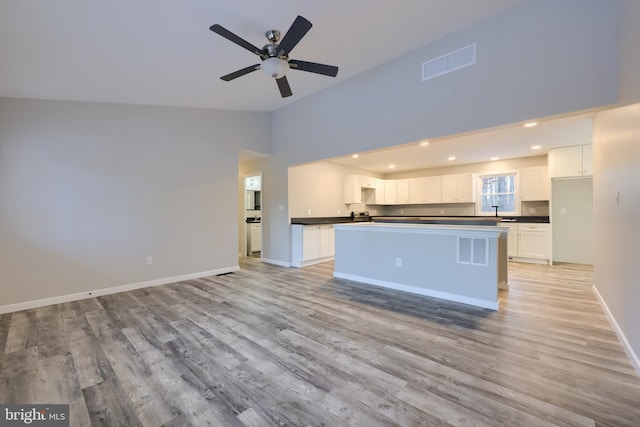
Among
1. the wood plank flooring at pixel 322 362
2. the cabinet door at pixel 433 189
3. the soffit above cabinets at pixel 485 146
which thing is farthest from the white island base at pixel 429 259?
the cabinet door at pixel 433 189

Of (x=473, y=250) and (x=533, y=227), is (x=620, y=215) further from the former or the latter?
(x=533, y=227)

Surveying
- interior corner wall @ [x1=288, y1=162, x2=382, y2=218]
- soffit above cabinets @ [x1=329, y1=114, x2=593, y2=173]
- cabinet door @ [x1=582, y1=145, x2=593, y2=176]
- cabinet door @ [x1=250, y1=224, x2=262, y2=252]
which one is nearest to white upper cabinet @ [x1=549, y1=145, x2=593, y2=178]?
cabinet door @ [x1=582, y1=145, x2=593, y2=176]

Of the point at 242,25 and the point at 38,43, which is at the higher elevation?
the point at 242,25

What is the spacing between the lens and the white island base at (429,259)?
3146 millimetres

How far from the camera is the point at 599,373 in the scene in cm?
188

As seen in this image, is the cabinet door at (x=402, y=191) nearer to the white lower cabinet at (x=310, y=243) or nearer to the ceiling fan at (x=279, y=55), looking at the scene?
the white lower cabinet at (x=310, y=243)

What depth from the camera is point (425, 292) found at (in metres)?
3.62

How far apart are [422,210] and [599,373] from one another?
643 centimetres

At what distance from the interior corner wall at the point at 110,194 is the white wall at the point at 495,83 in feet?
8.04

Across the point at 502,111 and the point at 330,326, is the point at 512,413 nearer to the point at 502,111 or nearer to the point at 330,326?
the point at 330,326

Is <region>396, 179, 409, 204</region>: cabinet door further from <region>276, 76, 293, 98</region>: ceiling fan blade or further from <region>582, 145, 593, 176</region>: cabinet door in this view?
<region>276, 76, 293, 98</region>: ceiling fan blade

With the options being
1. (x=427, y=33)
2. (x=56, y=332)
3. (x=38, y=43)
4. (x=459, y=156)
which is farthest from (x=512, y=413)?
(x=459, y=156)

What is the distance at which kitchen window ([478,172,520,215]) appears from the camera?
642 centimetres

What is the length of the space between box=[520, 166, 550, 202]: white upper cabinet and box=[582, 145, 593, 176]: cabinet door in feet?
2.21
